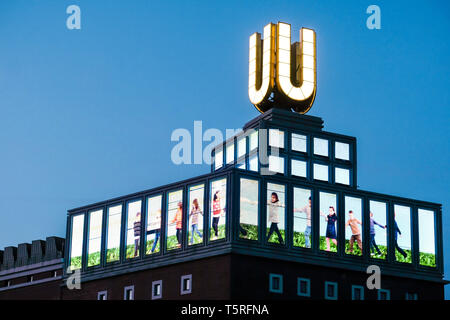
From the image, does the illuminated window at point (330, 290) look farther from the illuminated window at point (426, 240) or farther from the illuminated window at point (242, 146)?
the illuminated window at point (242, 146)

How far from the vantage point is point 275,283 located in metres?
88.1

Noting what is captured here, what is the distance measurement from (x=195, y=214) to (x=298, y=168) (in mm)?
12504

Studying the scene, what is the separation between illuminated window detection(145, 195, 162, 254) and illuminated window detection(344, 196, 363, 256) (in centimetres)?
1817

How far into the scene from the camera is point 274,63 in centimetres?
9881

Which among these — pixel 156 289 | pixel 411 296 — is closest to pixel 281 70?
pixel 156 289

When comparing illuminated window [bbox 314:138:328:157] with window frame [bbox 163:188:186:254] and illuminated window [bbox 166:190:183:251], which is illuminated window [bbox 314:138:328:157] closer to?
window frame [bbox 163:188:186:254]

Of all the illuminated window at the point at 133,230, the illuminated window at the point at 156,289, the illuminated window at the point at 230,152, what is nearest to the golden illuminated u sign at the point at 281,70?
the illuminated window at the point at 230,152

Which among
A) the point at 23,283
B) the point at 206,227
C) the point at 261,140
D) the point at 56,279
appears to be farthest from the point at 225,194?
the point at 23,283

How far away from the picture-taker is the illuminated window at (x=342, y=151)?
330ft

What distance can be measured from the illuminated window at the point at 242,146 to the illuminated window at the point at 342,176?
9668 millimetres

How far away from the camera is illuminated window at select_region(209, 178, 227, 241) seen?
87.9 metres

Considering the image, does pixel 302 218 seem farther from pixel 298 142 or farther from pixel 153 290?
pixel 153 290

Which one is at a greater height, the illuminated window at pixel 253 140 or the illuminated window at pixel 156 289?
the illuminated window at pixel 253 140

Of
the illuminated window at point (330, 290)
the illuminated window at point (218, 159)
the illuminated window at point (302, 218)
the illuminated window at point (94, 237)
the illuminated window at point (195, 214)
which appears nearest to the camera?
the illuminated window at point (195, 214)
